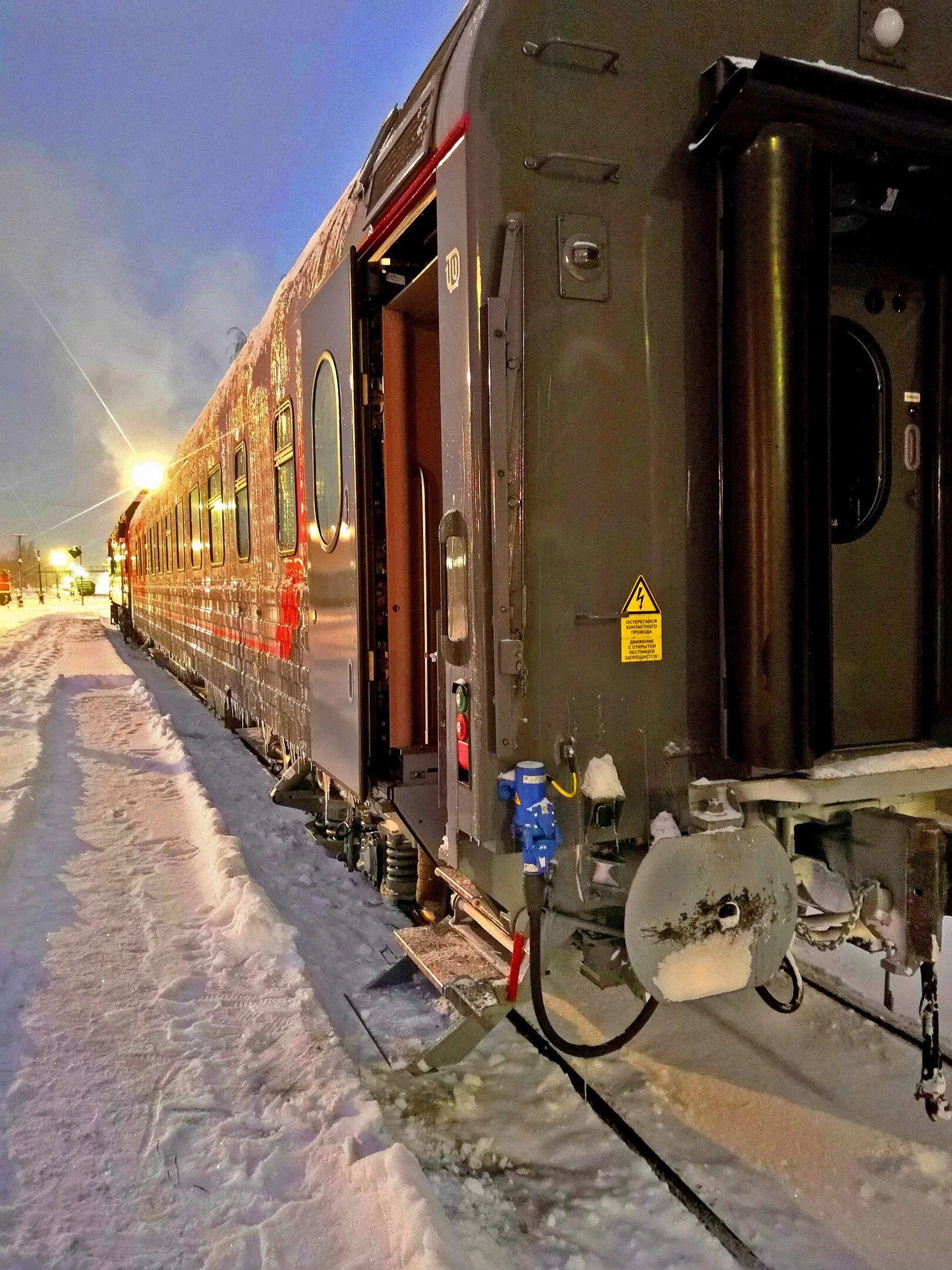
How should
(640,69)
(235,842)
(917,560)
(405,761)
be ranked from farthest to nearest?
(235,842) → (405,761) → (917,560) → (640,69)

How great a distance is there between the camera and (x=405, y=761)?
164 inches

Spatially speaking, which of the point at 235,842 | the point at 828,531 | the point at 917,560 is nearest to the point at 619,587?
the point at 828,531

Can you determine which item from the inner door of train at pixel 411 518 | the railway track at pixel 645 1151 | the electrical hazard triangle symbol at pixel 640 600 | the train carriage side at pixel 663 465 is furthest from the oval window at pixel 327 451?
the railway track at pixel 645 1151

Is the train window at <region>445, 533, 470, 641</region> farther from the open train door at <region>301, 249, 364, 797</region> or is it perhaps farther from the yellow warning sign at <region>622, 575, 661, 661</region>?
the open train door at <region>301, 249, 364, 797</region>

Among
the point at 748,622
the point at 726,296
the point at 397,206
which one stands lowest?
the point at 748,622

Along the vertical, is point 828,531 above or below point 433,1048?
above

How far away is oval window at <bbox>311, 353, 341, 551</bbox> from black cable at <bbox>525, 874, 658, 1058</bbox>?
7.36 ft

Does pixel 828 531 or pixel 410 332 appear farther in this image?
pixel 410 332

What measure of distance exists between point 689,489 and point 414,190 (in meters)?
1.55

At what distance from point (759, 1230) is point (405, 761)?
89.6 inches

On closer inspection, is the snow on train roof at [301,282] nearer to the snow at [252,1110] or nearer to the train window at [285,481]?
the train window at [285,481]

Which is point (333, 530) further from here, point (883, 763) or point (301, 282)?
point (883, 763)

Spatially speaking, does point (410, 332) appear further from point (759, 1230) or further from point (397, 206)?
point (759, 1230)

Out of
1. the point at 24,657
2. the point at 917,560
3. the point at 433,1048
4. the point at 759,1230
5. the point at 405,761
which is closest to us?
the point at 759,1230
